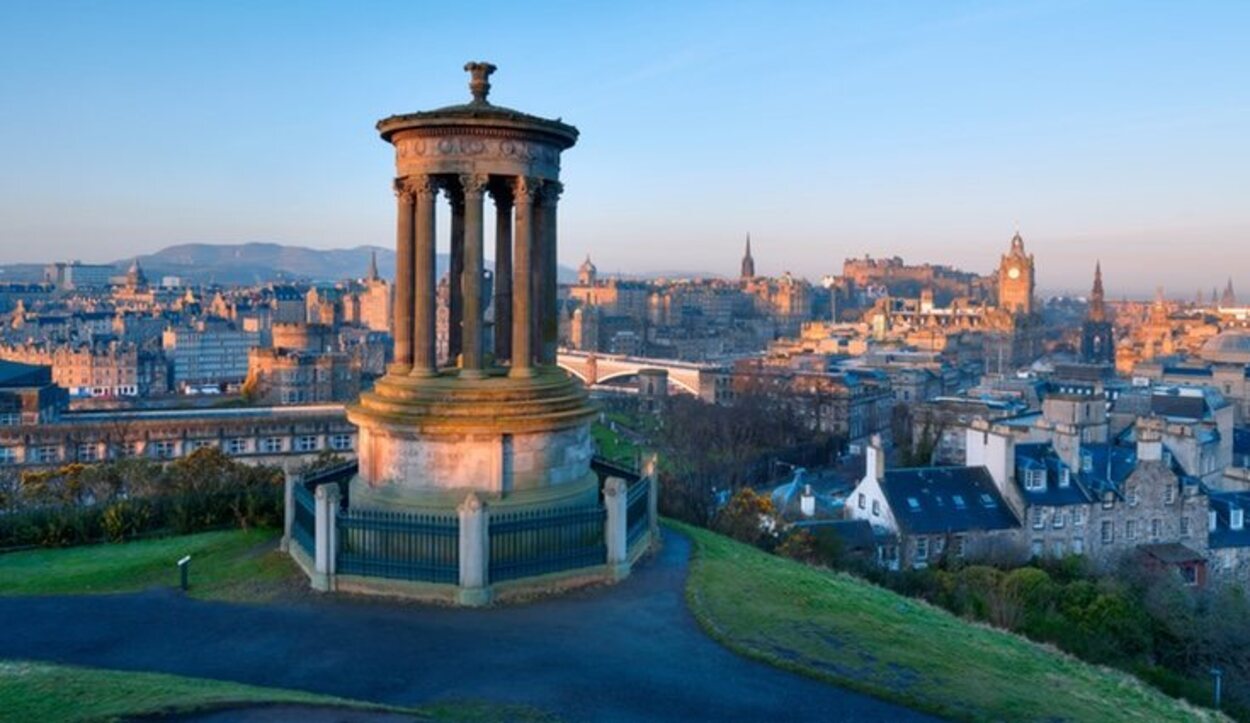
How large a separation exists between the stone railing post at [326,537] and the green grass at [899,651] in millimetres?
4956

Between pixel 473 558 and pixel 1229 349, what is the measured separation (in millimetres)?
130067

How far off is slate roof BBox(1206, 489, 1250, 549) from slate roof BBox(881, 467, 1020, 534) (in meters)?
9.28

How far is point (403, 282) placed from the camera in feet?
58.2

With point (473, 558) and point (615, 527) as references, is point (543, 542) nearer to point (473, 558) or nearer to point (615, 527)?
point (615, 527)

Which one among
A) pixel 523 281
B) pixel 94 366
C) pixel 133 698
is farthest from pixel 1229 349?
pixel 133 698

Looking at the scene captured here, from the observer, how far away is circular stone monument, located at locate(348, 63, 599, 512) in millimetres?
16250

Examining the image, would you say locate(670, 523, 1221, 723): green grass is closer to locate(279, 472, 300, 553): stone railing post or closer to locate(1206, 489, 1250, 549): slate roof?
locate(279, 472, 300, 553): stone railing post

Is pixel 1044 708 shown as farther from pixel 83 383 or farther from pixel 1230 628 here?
pixel 83 383

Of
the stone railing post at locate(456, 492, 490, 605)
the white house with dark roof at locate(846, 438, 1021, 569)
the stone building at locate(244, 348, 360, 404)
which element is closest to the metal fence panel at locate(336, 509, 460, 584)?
the stone railing post at locate(456, 492, 490, 605)

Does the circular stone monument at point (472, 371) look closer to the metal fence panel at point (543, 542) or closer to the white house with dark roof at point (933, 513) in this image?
the metal fence panel at point (543, 542)

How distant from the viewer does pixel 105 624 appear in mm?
13664

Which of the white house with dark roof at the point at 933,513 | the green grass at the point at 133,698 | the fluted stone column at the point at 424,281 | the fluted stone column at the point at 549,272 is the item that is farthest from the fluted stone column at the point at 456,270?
the white house with dark roof at the point at 933,513

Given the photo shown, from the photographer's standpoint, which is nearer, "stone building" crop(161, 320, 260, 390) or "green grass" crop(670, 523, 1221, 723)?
"green grass" crop(670, 523, 1221, 723)

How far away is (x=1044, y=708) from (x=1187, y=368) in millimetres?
107212
